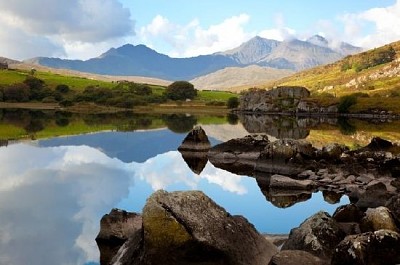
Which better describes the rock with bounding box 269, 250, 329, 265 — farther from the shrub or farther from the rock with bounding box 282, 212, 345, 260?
the shrub

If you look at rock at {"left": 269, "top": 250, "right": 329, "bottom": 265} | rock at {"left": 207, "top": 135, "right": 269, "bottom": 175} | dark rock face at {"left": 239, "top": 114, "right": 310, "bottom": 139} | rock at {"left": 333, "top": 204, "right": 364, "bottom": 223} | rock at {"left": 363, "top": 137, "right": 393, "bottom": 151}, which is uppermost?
rock at {"left": 269, "top": 250, "right": 329, "bottom": 265}

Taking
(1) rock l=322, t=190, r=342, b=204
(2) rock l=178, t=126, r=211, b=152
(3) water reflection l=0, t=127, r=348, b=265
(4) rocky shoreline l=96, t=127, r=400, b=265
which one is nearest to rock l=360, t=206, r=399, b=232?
(4) rocky shoreline l=96, t=127, r=400, b=265

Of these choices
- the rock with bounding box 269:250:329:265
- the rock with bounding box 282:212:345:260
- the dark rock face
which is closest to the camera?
the rock with bounding box 269:250:329:265

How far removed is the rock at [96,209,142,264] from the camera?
24269 millimetres

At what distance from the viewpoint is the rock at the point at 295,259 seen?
17047 millimetres

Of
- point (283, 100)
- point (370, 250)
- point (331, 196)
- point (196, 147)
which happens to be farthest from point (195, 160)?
point (283, 100)

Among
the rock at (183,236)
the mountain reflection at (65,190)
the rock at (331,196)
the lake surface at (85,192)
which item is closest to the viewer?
the rock at (183,236)

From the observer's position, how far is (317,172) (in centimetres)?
4634

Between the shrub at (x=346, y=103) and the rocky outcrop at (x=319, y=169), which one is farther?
the shrub at (x=346, y=103)

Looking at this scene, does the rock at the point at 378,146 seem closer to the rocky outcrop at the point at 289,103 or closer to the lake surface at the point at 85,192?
the lake surface at the point at 85,192

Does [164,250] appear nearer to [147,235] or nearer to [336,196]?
[147,235]

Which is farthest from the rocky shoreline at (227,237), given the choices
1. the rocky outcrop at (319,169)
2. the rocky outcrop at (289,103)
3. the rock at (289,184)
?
the rocky outcrop at (289,103)

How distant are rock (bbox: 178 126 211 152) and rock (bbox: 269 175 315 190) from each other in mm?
23338

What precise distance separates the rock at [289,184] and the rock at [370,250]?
79.9 feet
